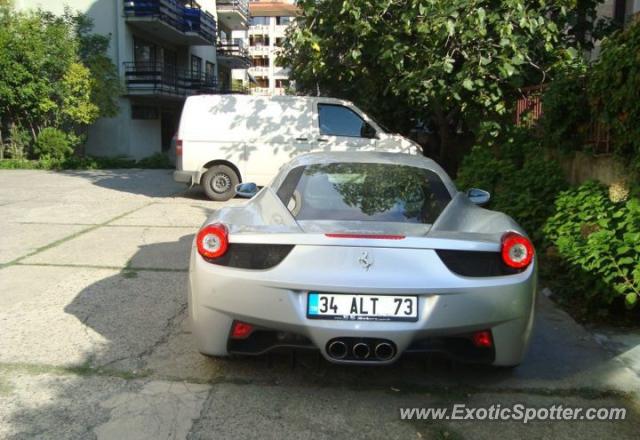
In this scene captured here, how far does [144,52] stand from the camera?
1055 inches

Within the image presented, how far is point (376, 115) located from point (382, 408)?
37.9 ft

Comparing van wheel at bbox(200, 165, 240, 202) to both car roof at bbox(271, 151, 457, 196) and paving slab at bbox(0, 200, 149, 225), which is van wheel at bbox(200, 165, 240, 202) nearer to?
paving slab at bbox(0, 200, 149, 225)

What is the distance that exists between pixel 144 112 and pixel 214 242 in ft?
80.7

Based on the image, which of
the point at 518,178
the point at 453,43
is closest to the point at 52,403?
the point at 518,178

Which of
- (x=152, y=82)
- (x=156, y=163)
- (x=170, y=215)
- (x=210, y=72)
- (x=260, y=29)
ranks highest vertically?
(x=260, y=29)

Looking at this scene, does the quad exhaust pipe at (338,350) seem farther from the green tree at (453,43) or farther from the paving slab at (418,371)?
the green tree at (453,43)

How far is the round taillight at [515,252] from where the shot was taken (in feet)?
10.0

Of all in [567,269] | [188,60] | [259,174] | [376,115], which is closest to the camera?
[567,269]

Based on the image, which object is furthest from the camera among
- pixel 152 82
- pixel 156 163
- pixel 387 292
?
pixel 152 82

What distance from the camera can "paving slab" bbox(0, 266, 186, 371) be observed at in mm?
3805

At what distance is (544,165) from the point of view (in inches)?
287

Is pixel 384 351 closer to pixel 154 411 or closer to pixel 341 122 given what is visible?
pixel 154 411

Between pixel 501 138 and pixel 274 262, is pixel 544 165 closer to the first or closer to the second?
pixel 501 138

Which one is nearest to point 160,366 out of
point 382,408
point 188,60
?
point 382,408
